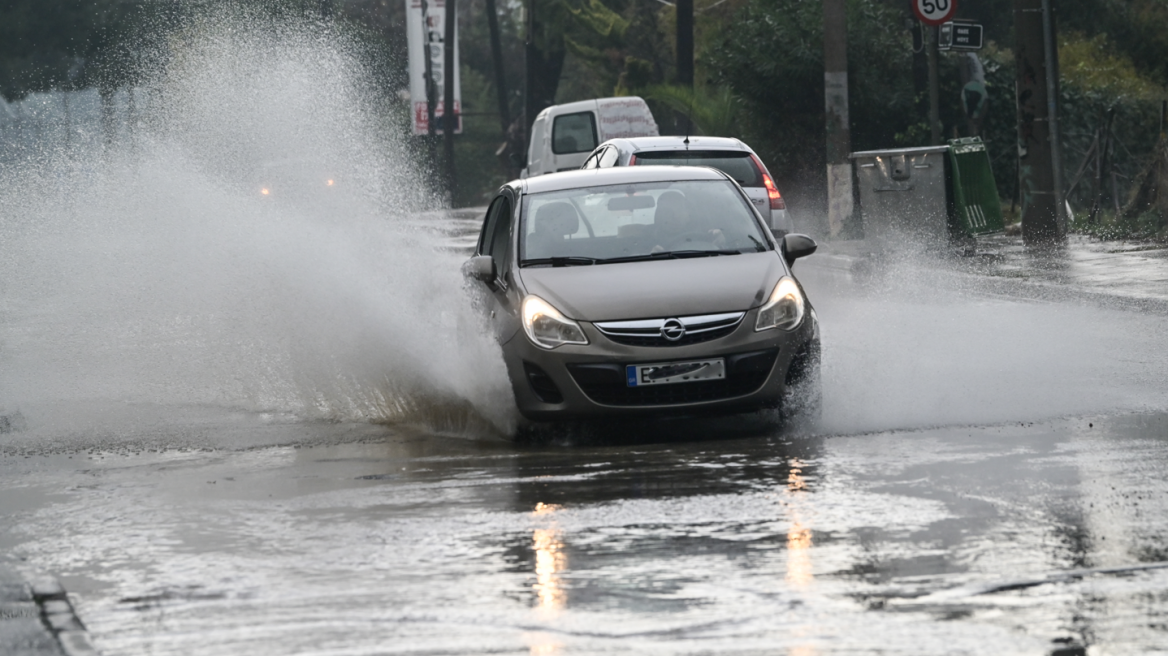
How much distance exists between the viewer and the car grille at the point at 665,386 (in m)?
9.15

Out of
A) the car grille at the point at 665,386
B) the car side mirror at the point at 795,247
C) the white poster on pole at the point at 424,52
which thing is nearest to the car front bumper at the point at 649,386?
the car grille at the point at 665,386

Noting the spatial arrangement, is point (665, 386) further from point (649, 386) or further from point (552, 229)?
point (552, 229)

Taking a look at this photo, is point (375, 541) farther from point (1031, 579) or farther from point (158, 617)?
point (1031, 579)

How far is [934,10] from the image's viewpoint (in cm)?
2352

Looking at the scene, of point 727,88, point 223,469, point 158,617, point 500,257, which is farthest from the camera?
→ point 727,88

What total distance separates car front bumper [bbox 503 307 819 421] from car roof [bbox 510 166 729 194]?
1.74 metres

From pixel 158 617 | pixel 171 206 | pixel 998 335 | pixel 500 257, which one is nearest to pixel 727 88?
pixel 171 206

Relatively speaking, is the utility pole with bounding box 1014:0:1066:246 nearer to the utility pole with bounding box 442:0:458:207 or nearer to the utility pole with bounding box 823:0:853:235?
the utility pole with bounding box 823:0:853:235

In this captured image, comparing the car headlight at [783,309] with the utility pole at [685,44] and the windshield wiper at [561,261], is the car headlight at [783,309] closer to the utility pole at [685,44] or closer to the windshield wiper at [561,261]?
the windshield wiper at [561,261]

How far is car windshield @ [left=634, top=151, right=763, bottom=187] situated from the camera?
19453 mm

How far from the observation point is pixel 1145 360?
11.8 meters

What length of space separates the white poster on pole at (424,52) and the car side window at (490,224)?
5093cm

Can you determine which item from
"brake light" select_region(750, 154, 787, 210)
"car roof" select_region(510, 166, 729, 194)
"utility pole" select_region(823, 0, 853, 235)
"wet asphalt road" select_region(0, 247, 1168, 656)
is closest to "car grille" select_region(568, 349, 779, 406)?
"wet asphalt road" select_region(0, 247, 1168, 656)

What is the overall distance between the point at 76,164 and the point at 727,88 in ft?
43.8
